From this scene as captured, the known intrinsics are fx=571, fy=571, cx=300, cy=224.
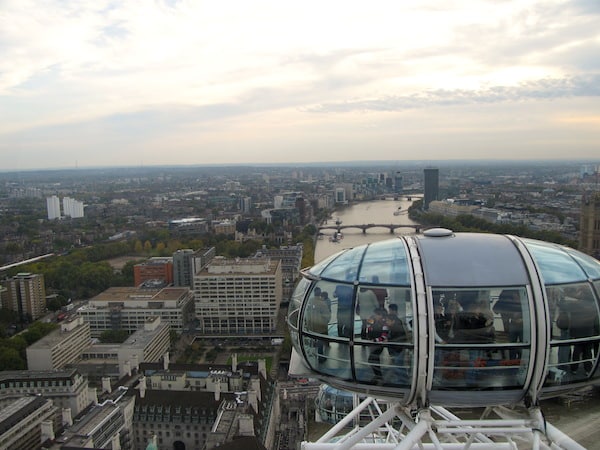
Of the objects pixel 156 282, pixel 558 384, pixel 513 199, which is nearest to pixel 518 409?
pixel 558 384

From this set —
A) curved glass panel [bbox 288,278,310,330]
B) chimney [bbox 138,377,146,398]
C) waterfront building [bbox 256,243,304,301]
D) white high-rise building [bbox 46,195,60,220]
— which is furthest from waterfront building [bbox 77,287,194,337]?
white high-rise building [bbox 46,195,60,220]

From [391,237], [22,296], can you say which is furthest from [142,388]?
[22,296]

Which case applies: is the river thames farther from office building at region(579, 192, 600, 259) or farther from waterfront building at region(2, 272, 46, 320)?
waterfront building at region(2, 272, 46, 320)

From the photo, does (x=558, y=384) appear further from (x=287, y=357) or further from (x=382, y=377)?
(x=287, y=357)

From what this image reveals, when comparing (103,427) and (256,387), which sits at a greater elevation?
(256,387)

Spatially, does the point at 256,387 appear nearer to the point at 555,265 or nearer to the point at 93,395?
the point at 93,395
